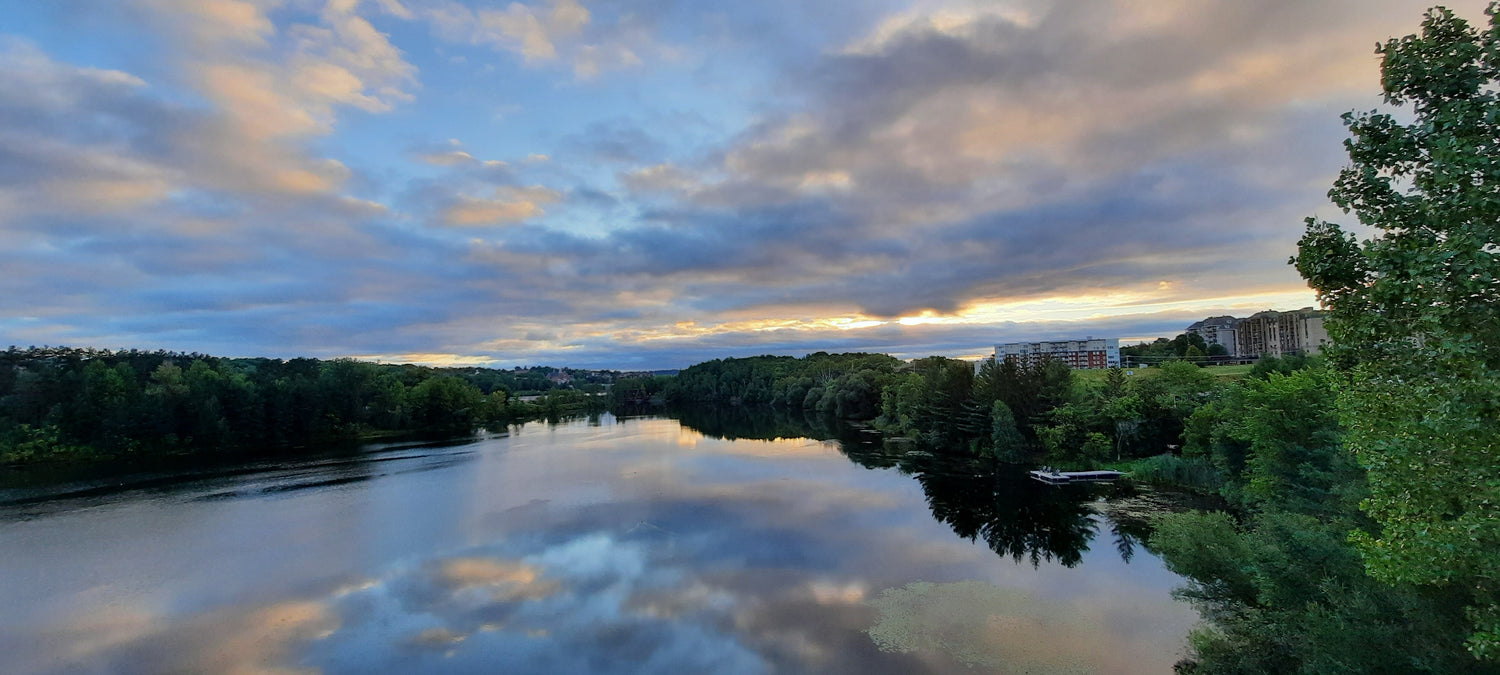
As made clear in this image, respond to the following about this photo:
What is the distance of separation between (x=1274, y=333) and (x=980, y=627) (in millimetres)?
82604

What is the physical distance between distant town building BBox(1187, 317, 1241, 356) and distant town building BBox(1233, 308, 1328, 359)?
10.1ft

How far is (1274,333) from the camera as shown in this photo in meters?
72.5

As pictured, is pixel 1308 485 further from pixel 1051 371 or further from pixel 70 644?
pixel 70 644

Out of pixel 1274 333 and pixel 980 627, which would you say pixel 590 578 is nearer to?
pixel 980 627

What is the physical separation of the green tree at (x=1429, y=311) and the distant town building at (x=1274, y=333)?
A: 67486 mm

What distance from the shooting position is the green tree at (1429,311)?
5062 mm

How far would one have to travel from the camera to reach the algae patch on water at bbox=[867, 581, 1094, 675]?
12312mm

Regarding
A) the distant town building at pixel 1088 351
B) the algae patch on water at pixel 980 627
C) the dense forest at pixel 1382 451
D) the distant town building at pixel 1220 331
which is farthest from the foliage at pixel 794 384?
the algae patch on water at pixel 980 627

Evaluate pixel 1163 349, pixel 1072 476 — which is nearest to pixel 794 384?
pixel 1163 349

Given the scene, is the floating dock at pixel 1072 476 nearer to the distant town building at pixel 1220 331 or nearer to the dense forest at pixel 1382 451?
the dense forest at pixel 1382 451

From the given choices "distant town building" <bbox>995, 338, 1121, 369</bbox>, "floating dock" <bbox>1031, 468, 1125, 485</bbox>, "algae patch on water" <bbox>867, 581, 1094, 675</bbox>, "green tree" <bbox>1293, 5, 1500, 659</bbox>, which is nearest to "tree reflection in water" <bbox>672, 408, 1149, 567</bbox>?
"floating dock" <bbox>1031, 468, 1125, 485</bbox>

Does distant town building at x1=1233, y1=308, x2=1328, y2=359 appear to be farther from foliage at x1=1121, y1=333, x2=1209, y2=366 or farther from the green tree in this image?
the green tree

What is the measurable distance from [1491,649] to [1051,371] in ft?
123

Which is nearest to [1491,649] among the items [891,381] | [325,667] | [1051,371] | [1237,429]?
[325,667]
